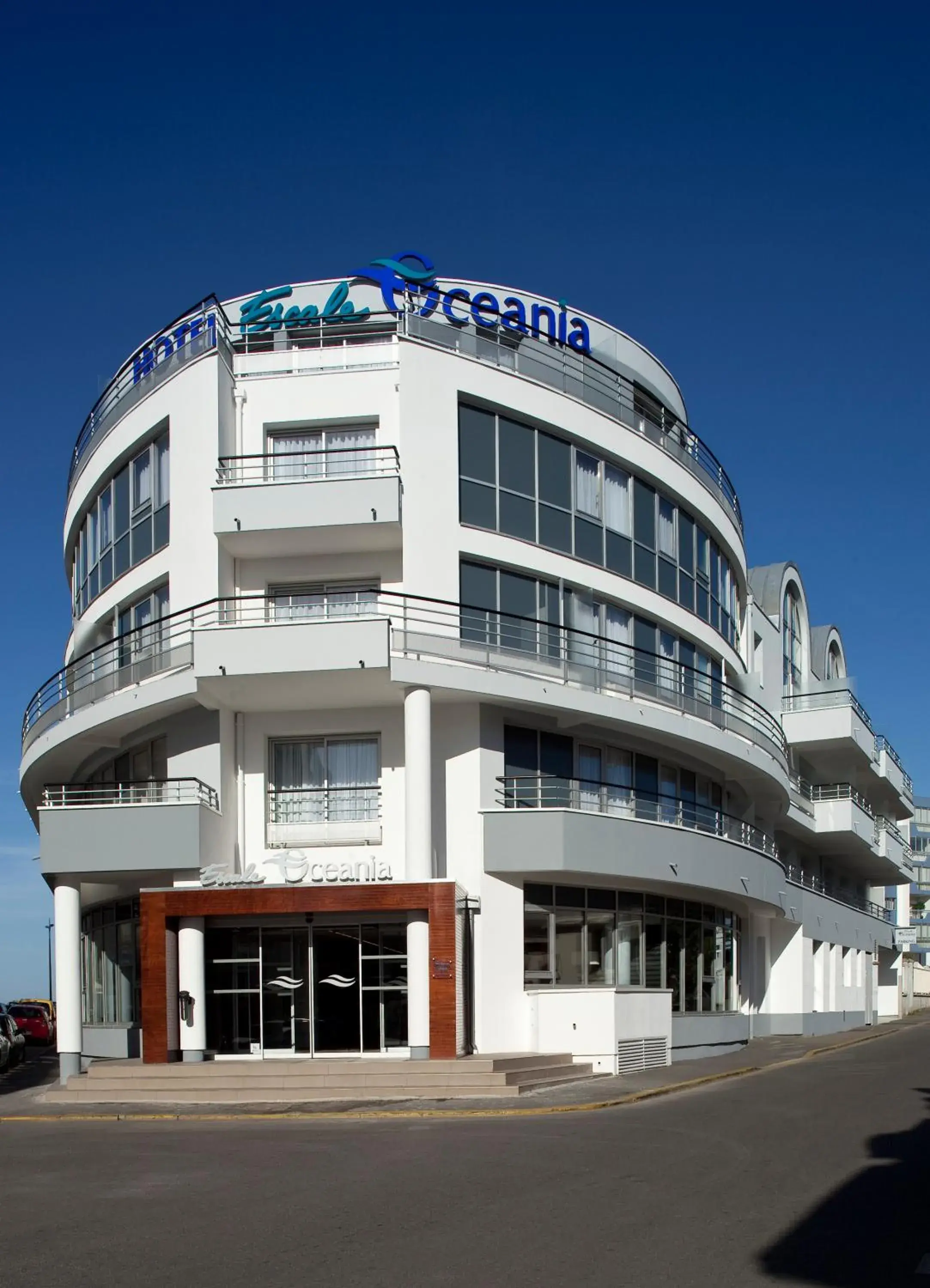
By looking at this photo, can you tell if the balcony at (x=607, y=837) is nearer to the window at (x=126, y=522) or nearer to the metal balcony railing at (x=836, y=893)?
the window at (x=126, y=522)

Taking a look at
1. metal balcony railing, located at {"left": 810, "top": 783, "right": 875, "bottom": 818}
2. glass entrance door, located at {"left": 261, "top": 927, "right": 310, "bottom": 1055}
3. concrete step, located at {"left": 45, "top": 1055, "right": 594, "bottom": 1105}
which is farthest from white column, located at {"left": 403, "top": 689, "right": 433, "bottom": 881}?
metal balcony railing, located at {"left": 810, "top": 783, "right": 875, "bottom": 818}

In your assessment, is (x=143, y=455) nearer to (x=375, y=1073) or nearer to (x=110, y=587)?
(x=110, y=587)

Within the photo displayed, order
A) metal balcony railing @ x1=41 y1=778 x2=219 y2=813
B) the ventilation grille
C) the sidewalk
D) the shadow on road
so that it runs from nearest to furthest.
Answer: the sidewalk → the ventilation grille → metal balcony railing @ x1=41 y1=778 x2=219 y2=813 → the shadow on road

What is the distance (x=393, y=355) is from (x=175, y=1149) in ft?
52.7

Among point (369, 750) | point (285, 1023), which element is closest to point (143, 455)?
point (369, 750)

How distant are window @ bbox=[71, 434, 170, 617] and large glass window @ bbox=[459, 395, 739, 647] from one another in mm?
5850

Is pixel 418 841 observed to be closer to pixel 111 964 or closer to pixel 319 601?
pixel 319 601

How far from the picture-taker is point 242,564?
2691 cm

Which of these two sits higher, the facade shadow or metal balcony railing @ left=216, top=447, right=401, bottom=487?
metal balcony railing @ left=216, top=447, right=401, bottom=487

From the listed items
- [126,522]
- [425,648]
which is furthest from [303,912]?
[126,522]

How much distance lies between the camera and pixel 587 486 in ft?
95.0

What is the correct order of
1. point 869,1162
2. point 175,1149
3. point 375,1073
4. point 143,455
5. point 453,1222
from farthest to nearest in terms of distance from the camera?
point 143,455
point 375,1073
point 175,1149
point 869,1162
point 453,1222

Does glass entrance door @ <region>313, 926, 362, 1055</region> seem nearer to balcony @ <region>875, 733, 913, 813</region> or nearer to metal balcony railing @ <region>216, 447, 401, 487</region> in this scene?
metal balcony railing @ <region>216, 447, 401, 487</region>

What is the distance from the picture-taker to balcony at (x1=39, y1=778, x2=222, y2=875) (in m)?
24.5
